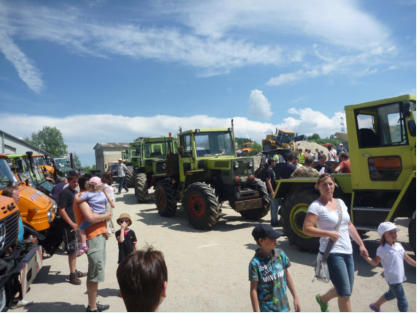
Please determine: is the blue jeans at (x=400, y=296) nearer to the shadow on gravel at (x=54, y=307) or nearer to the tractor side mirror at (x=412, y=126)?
the tractor side mirror at (x=412, y=126)

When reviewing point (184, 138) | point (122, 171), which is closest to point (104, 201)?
point (184, 138)

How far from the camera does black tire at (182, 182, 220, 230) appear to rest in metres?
7.10

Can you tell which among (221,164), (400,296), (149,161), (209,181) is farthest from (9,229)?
(149,161)

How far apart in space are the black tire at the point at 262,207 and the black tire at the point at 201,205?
1.23m

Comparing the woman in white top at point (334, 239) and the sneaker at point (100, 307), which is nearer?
the woman in white top at point (334, 239)

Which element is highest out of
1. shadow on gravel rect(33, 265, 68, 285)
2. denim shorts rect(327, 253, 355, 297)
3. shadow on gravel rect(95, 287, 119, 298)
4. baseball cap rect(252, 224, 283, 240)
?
baseball cap rect(252, 224, 283, 240)

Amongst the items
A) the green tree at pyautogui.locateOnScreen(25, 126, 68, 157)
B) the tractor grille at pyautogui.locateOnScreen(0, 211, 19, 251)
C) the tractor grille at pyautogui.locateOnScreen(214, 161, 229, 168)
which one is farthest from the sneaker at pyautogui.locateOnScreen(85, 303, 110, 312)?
the green tree at pyautogui.locateOnScreen(25, 126, 68, 157)

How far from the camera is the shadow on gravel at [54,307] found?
148 inches

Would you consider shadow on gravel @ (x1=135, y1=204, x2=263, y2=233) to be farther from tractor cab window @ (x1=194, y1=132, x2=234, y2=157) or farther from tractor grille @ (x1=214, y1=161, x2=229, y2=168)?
tractor cab window @ (x1=194, y1=132, x2=234, y2=157)

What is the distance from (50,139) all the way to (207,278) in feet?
248

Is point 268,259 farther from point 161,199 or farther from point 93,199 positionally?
point 161,199

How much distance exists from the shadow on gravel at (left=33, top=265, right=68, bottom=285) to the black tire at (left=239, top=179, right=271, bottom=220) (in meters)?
4.73

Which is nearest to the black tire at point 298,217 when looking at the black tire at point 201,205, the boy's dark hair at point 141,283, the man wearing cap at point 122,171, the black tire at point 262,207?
the black tire at point 201,205

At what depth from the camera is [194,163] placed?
8.39m
